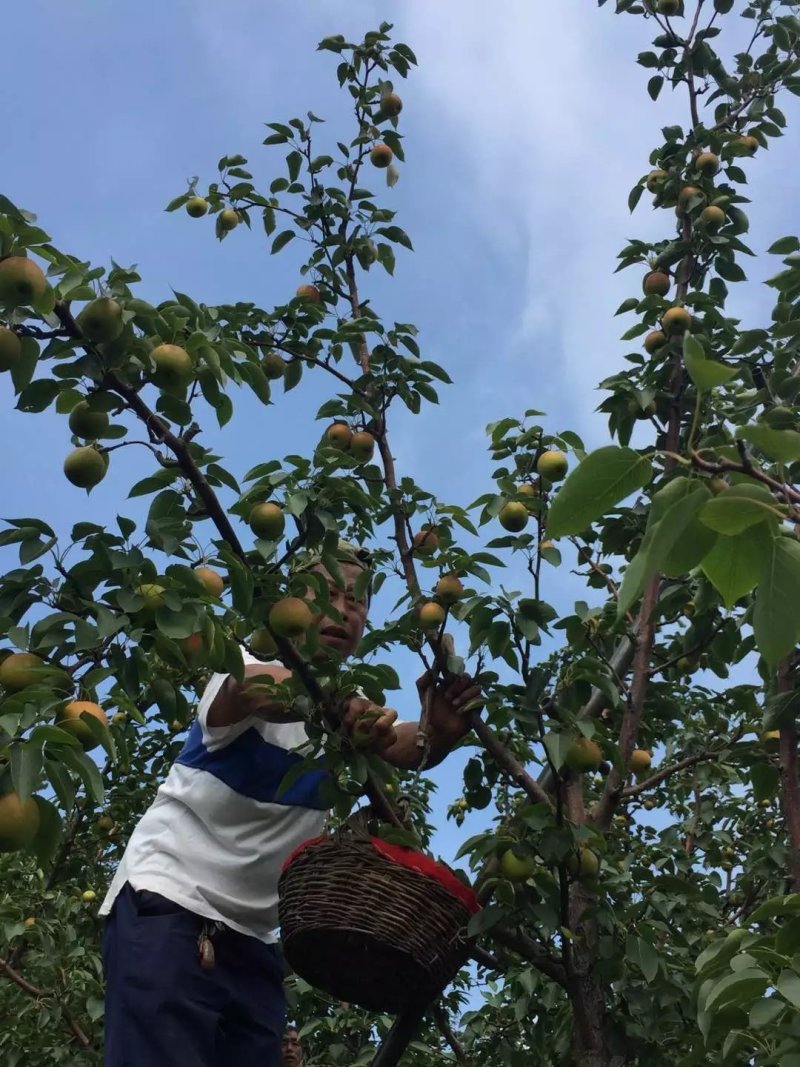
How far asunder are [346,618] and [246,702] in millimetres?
409

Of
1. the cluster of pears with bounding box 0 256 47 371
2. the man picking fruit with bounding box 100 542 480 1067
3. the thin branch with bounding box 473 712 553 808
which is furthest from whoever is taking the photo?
the thin branch with bounding box 473 712 553 808

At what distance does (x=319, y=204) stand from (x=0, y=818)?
3.07m

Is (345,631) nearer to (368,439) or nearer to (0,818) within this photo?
(368,439)

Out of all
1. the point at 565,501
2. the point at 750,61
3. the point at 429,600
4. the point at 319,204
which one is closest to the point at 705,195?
the point at 750,61

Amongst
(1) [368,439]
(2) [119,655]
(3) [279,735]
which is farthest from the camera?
(1) [368,439]

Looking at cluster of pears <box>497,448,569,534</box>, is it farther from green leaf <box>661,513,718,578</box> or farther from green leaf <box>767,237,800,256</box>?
green leaf <box>661,513,718,578</box>

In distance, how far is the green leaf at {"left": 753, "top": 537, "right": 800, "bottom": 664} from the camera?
103 cm

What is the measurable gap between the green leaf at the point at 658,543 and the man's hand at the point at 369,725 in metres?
1.44

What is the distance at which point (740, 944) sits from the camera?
165 cm

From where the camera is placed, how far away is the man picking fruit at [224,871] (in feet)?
7.97

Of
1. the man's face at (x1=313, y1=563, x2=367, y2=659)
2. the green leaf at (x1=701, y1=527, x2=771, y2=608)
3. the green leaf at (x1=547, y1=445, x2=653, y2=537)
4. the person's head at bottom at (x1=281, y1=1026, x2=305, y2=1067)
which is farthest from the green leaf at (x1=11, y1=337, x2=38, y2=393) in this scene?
the person's head at bottom at (x1=281, y1=1026, x2=305, y2=1067)

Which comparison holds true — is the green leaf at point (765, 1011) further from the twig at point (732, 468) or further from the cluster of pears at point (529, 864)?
the cluster of pears at point (529, 864)

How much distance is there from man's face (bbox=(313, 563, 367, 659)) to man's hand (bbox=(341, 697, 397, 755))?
305 millimetres

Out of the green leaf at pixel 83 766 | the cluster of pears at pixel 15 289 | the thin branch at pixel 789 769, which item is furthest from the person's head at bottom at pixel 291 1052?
the cluster of pears at pixel 15 289
